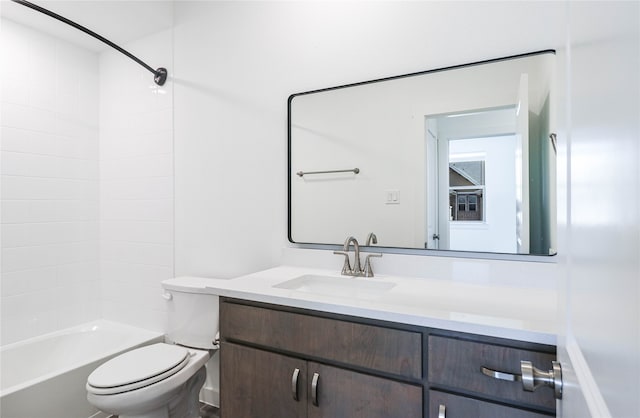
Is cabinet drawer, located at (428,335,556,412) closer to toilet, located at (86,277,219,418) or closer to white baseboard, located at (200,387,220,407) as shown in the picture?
toilet, located at (86,277,219,418)

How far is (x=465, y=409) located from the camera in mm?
939

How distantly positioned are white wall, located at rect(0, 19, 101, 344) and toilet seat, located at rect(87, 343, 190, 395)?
1.03 meters

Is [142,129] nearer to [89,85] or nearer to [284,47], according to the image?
[89,85]

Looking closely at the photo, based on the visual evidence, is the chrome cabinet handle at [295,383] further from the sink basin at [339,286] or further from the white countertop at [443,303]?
the sink basin at [339,286]

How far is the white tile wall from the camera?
226cm

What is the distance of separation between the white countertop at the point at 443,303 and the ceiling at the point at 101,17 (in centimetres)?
179

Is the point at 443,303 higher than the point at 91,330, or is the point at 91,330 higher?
the point at 443,303

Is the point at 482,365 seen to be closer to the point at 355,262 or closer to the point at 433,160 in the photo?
the point at 355,262

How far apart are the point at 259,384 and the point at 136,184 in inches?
67.9

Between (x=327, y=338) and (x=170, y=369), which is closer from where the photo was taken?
(x=327, y=338)

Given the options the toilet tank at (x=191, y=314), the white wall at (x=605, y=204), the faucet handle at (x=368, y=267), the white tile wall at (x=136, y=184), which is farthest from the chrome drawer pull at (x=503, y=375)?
the white tile wall at (x=136, y=184)

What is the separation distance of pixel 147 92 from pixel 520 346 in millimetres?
2503

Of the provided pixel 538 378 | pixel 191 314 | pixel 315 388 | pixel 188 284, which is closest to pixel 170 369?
pixel 191 314

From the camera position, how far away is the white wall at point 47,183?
2.09m
